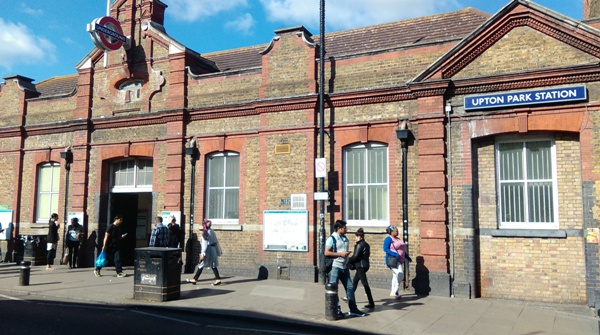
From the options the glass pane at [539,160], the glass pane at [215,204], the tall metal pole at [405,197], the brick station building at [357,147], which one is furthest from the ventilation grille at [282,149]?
the glass pane at [539,160]

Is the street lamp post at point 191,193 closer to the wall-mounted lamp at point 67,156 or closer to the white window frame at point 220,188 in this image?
the white window frame at point 220,188

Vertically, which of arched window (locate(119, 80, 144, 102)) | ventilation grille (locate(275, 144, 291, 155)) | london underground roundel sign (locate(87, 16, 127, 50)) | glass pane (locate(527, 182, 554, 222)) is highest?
london underground roundel sign (locate(87, 16, 127, 50))

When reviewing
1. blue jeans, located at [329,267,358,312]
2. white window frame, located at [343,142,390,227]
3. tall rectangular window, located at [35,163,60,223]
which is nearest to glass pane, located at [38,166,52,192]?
tall rectangular window, located at [35,163,60,223]

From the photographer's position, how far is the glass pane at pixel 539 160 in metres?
11.4

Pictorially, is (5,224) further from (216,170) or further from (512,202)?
(512,202)

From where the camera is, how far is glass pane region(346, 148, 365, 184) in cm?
1337

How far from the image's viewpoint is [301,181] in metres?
13.6

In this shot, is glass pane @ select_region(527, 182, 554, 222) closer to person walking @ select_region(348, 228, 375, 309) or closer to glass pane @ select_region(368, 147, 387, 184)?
glass pane @ select_region(368, 147, 387, 184)

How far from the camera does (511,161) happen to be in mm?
11711

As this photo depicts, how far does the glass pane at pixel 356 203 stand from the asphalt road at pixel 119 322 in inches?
202

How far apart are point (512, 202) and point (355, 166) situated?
4.05 meters

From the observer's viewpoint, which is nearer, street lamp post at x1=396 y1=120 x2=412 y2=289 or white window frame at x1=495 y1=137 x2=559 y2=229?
white window frame at x1=495 y1=137 x2=559 y2=229

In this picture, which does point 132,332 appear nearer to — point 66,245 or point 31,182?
point 66,245

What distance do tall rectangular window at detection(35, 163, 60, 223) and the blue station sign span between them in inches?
569
